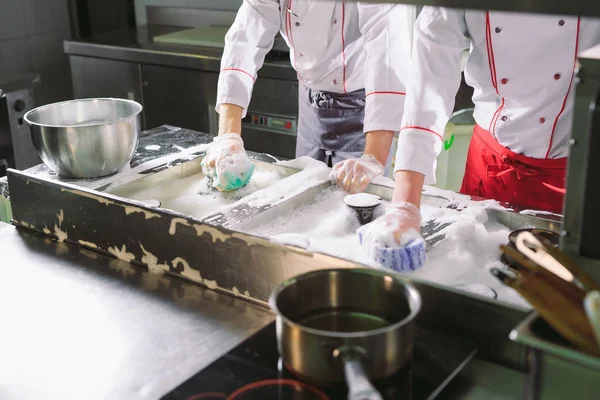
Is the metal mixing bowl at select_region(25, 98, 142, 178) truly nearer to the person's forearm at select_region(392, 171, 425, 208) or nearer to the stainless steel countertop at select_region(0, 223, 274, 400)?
the stainless steel countertop at select_region(0, 223, 274, 400)

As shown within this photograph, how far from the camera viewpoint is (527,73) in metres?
1.86

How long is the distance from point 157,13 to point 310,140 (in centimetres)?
246

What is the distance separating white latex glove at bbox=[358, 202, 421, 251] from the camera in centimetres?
151

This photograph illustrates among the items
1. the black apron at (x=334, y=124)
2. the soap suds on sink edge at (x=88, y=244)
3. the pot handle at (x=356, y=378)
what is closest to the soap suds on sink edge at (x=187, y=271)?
the soap suds on sink edge at (x=88, y=244)

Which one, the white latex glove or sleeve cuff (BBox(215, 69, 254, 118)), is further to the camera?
sleeve cuff (BBox(215, 69, 254, 118))

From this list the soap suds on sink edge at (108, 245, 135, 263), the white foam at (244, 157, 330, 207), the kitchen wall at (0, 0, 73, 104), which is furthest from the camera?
the kitchen wall at (0, 0, 73, 104)

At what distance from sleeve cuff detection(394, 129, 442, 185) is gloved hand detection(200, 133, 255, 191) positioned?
0.48 meters

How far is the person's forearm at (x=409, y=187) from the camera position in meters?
1.74

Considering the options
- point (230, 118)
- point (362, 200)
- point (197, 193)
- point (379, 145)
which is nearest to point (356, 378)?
point (362, 200)

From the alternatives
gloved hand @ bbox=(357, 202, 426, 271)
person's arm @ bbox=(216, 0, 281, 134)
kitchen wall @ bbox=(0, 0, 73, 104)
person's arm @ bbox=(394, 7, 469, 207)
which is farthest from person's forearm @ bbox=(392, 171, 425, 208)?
kitchen wall @ bbox=(0, 0, 73, 104)

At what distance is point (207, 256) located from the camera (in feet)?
5.13

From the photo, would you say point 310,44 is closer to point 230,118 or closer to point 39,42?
point 230,118

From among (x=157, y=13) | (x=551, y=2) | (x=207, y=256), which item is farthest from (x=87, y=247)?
(x=157, y=13)

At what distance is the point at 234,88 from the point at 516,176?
1090 millimetres
